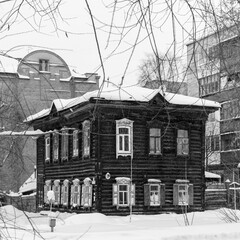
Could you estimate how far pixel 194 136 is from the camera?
97.3 ft

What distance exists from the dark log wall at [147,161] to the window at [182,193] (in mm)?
208

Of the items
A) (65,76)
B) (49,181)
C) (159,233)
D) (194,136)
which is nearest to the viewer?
(159,233)

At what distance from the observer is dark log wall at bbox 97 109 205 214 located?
27328mm

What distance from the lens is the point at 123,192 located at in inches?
1089

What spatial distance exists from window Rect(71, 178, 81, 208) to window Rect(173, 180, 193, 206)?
→ 443 centimetres

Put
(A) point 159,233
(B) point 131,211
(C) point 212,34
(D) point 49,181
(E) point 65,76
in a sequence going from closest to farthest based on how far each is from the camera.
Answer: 1. (C) point 212,34
2. (A) point 159,233
3. (B) point 131,211
4. (D) point 49,181
5. (E) point 65,76

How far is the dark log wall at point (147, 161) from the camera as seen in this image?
27.3 metres

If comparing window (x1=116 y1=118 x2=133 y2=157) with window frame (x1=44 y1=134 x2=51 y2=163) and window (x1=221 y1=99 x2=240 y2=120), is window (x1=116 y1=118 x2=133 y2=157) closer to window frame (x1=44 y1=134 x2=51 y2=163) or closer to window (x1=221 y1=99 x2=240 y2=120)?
window (x1=221 y1=99 x2=240 y2=120)

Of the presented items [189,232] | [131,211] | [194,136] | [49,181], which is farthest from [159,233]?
[49,181]

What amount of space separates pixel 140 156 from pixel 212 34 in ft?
74.6

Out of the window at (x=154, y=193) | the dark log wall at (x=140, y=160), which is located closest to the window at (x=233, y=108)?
the dark log wall at (x=140, y=160)

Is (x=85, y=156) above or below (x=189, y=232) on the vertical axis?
above

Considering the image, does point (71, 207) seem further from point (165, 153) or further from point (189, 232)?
point (189, 232)

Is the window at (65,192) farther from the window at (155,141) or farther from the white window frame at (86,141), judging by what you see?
the window at (155,141)
